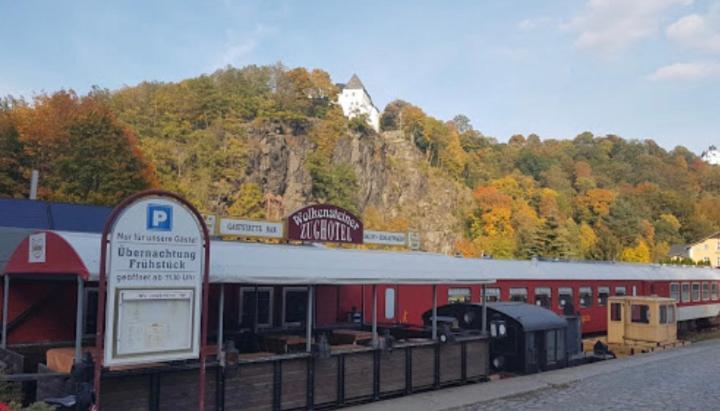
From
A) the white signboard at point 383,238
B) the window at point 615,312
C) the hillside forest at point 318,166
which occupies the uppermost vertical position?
the hillside forest at point 318,166

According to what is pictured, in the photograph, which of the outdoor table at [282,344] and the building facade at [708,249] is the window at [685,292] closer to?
the outdoor table at [282,344]

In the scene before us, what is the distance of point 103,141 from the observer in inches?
1754

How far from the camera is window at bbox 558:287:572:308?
25938mm

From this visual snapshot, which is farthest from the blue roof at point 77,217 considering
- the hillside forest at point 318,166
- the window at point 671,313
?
the hillside forest at point 318,166

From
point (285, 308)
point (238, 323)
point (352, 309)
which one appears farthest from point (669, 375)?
point (238, 323)

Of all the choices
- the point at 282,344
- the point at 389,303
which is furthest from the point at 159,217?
the point at 389,303

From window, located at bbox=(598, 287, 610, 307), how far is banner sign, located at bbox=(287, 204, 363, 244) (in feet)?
45.5

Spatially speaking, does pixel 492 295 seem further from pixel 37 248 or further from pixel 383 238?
pixel 37 248

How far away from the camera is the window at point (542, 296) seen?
24859mm

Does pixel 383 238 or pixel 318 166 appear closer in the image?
pixel 383 238

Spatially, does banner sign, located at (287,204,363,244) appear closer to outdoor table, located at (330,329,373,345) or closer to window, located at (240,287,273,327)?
window, located at (240,287,273,327)

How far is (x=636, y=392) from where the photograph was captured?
1422 centimetres

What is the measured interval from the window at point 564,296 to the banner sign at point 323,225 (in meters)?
10.4

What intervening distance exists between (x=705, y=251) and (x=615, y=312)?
8562 centimetres
